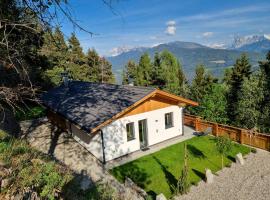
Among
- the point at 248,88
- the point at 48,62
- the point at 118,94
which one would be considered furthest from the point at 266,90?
the point at 48,62

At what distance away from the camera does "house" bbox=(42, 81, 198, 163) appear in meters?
13.4

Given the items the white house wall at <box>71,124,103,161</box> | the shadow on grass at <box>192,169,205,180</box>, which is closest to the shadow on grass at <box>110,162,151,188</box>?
the white house wall at <box>71,124,103,161</box>

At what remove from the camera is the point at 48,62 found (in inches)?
1319

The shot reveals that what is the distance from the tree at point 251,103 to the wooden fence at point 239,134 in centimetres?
305

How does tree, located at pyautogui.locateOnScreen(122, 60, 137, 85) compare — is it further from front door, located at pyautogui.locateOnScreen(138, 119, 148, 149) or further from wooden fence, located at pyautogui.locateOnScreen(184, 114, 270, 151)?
front door, located at pyautogui.locateOnScreen(138, 119, 148, 149)

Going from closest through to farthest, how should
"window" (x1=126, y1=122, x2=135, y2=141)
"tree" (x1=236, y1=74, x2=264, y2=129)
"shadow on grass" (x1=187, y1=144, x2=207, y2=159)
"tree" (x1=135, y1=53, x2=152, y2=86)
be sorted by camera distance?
"shadow on grass" (x1=187, y1=144, x2=207, y2=159) < "window" (x1=126, y1=122, x2=135, y2=141) < "tree" (x1=236, y1=74, x2=264, y2=129) < "tree" (x1=135, y1=53, x2=152, y2=86)

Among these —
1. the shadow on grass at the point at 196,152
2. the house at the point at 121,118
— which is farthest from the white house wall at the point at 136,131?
the shadow on grass at the point at 196,152

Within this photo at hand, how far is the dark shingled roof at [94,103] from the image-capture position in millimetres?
13391

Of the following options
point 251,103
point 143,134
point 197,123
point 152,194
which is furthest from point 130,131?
point 251,103

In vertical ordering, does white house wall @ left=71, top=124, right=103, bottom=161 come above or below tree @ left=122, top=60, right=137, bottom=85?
below

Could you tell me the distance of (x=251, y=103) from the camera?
59.4ft

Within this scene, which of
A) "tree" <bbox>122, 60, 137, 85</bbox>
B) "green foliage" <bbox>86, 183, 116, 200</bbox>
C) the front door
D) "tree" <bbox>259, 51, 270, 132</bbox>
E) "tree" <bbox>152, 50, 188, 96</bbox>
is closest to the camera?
"green foliage" <bbox>86, 183, 116, 200</bbox>

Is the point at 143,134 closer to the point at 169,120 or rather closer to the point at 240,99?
the point at 169,120

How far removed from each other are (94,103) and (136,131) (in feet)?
11.7
